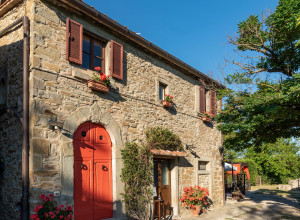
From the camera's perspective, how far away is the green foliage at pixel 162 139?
8117mm

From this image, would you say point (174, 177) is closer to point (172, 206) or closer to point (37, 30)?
point (172, 206)

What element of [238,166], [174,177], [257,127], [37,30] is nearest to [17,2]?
[37,30]

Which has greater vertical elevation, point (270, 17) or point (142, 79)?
point (270, 17)

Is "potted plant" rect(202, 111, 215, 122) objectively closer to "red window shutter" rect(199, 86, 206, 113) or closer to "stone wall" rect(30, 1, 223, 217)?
"red window shutter" rect(199, 86, 206, 113)

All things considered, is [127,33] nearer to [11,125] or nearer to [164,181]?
[11,125]

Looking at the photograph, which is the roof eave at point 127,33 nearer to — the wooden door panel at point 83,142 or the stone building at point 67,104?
the stone building at point 67,104

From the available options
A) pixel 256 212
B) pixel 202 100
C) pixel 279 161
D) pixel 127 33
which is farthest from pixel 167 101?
pixel 279 161

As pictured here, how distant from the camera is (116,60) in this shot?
733 cm

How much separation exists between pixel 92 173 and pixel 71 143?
0.98 m

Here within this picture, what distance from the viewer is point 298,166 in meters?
23.2

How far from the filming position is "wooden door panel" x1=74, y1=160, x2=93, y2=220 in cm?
595

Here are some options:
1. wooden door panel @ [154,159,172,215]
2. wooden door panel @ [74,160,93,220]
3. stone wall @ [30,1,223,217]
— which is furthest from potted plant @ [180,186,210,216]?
wooden door panel @ [74,160,93,220]

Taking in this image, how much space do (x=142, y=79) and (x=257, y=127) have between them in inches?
181

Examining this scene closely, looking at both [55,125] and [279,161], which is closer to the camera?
[55,125]
